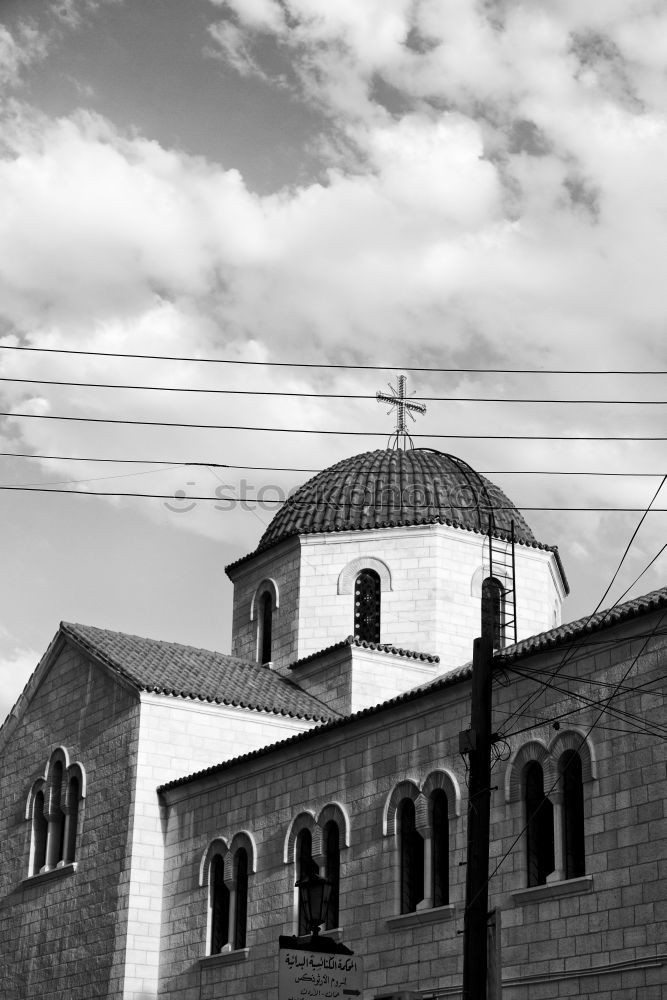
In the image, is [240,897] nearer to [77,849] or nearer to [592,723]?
[77,849]

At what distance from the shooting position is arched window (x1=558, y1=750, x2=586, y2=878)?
15.6m

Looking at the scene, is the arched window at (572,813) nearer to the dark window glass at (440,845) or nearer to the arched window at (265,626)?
the dark window glass at (440,845)

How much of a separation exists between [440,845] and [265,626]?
37.2ft

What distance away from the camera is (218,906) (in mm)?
21312

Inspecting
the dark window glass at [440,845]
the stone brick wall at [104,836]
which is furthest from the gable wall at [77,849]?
the dark window glass at [440,845]

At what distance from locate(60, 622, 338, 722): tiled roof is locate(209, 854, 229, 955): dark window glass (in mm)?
3339

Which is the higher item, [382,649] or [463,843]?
[382,649]

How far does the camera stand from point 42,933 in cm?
2392

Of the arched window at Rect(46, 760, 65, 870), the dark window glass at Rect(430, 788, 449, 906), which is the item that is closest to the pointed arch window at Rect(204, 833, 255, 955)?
A: the dark window glass at Rect(430, 788, 449, 906)

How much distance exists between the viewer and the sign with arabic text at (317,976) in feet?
35.8

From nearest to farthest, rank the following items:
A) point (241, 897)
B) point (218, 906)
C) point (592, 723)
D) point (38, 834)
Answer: point (592, 723) → point (241, 897) → point (218, 906) → point (38, 834)

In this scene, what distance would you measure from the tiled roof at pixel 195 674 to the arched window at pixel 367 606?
1.77 meters

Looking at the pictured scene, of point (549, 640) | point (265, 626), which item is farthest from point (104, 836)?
point (549, 640)

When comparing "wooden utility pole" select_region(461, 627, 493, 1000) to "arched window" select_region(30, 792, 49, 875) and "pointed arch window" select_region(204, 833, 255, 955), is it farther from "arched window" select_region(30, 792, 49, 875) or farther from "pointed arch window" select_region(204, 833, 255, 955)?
"arched window" select_region(30, 792, 49, 875)
